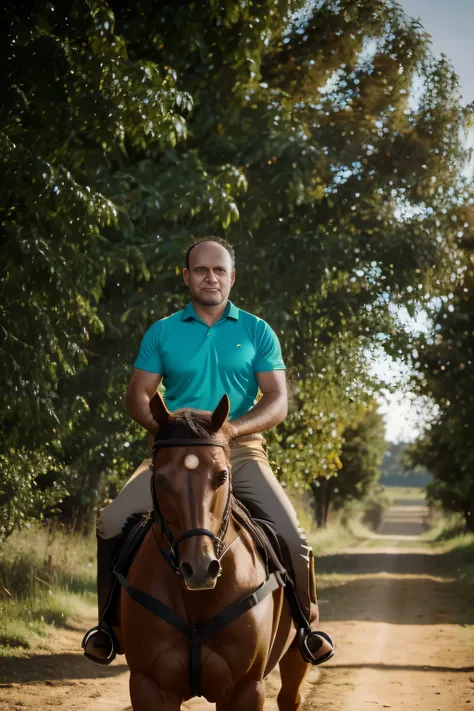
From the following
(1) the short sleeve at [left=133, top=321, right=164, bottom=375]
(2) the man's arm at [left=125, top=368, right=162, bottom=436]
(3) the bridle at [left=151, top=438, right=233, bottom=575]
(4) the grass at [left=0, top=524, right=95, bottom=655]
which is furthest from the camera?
(4) the grass at [left=0, top=524, right=95, bottom=655]

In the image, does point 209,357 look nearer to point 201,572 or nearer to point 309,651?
point 201,572

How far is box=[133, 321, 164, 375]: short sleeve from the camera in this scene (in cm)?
552

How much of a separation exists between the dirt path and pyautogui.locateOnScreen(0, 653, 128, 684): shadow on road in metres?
0.01

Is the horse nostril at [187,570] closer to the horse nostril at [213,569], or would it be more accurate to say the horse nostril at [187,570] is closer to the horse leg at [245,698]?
the horse nostril at [213,569]

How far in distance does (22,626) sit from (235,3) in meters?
8.72

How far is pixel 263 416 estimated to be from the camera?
5180 mm

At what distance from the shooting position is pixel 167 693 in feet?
15.5

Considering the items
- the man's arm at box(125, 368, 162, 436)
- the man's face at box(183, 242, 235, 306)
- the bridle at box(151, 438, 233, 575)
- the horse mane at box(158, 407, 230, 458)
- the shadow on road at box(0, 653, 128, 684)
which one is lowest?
the shadow on road at box(0, 653, 128, 684)

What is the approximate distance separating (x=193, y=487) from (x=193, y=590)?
2.19 ft

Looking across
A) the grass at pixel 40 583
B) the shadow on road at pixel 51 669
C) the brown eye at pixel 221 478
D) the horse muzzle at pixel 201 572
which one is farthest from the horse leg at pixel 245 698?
the grass at pixel 40 583

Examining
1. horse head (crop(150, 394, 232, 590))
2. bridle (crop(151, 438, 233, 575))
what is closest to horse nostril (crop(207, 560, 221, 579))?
horse head (crop(150, 394, 232, 590))

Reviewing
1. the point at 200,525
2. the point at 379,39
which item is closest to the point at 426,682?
the point at 200,525

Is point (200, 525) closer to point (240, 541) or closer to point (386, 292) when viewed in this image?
point (240, 541)

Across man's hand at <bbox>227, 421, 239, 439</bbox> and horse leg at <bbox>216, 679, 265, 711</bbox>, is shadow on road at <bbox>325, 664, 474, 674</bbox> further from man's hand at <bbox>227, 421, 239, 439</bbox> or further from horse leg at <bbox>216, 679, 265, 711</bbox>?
man's hand at <bbox>227, 421, 239, 439</bbox>
